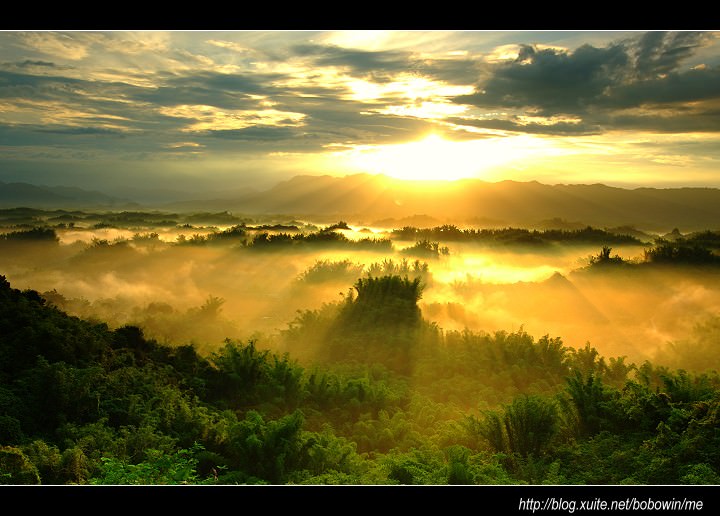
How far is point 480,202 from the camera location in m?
12.3

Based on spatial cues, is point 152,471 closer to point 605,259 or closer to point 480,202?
point 480,202

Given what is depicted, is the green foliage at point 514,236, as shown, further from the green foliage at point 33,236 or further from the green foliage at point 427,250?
the green foliage at point 33,236

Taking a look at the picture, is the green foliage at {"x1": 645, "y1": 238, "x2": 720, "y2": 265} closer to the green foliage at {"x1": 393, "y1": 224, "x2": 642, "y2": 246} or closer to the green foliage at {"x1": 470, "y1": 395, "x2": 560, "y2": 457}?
the green foliage at {"x1": 393, "y1": 224, "x2": 642, "y2": 246}

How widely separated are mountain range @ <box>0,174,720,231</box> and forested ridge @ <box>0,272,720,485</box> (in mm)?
2816

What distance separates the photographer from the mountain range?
11.8 m

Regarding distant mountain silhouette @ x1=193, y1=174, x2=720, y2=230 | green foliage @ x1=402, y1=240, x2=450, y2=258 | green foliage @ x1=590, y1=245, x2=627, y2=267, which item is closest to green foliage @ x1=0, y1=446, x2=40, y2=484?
distant mountain silhouette @ x1=193, y1=174, x2=720, y2=230

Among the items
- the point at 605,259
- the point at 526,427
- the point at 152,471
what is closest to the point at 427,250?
the point at 605,259

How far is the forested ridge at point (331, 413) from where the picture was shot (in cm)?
754

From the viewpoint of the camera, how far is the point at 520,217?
1242cm

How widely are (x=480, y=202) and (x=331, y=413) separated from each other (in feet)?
18.7

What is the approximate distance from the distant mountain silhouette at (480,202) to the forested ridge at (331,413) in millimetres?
2908

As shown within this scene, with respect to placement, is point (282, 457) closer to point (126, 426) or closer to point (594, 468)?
point (126, 426)
